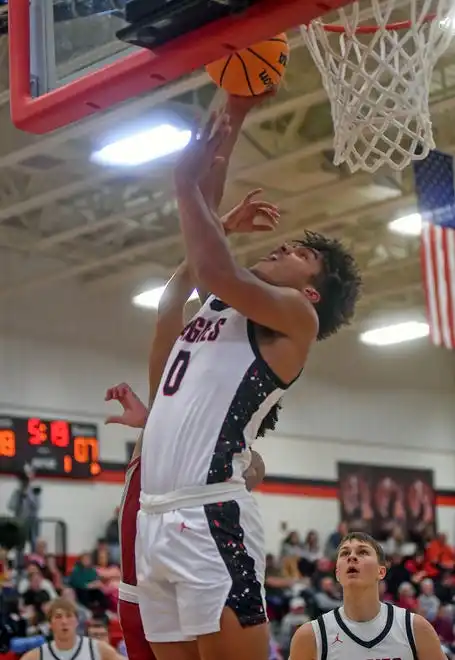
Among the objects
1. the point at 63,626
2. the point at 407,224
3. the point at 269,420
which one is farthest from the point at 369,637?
the point at 407,224

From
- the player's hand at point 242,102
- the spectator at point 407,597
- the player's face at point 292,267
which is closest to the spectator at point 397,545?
the spectator at point 407,597

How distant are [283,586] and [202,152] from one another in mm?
13830

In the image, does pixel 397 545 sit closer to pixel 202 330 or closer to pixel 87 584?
pixel 87 584

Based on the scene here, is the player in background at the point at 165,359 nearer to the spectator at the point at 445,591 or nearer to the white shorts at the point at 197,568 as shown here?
the white shorts at the point at 197,568

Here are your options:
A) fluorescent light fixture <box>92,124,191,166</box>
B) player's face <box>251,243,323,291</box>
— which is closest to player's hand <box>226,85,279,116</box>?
player's face <box>251,243,323,291</box>

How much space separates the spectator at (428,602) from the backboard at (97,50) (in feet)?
43.2

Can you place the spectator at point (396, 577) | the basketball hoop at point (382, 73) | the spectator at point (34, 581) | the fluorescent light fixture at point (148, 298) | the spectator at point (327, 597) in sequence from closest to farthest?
1. the basketball hoop at point (382, 73)
2. the spectator at point (34, 581)
3. the spectator at point (327, 597)
4. the fluorescent light fixture at point (148, 298)
5. the spectator at point (396, 577)

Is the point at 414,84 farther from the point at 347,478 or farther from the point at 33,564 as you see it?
the point at 347,478

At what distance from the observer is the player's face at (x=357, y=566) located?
197 inches

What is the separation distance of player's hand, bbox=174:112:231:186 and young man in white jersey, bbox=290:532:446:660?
8.36ft

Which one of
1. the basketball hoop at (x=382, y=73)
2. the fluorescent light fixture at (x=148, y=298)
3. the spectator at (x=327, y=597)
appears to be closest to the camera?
the basketball hoop at (x=382, y=73)

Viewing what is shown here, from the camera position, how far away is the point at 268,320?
3.04m

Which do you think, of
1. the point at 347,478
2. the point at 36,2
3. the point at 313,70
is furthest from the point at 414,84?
the point at 347,478

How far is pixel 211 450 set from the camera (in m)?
2.98
